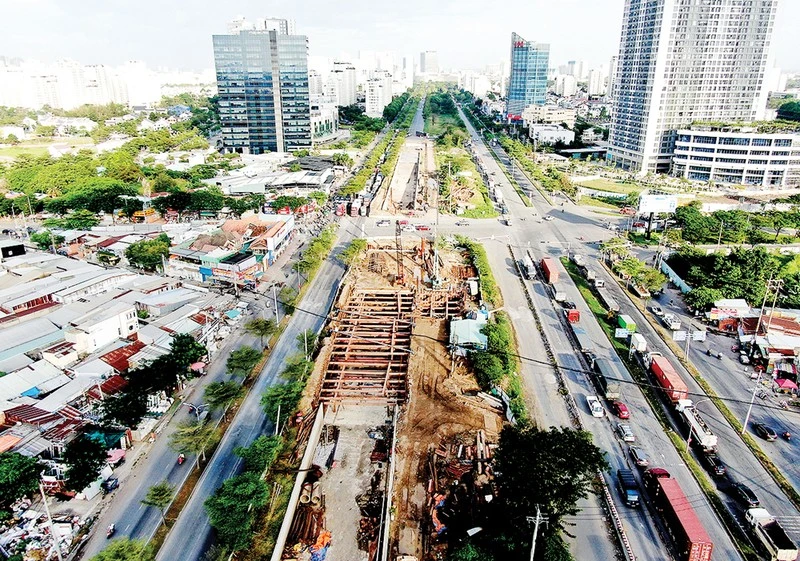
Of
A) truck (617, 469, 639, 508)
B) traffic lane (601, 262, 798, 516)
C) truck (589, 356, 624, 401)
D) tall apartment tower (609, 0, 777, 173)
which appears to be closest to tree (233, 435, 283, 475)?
truck (617, 469, 639, 508)

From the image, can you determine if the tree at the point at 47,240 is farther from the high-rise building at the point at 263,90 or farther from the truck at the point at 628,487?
the high-rise building at the point at 263,90

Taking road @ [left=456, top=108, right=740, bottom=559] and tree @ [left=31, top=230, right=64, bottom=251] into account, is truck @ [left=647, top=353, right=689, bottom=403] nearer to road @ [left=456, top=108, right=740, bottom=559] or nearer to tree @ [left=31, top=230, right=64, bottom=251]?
road @ [left=456, top=108, right=740, bottom=559]

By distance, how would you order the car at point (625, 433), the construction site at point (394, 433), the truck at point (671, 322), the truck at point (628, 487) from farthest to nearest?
1. the truck at point (671, 322)
2. the car at point (625, 433)
3. the truck at point (628, 487)
4. the construction site at point (394, 433)

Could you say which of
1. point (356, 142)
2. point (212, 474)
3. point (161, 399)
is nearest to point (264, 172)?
point (356, 142)

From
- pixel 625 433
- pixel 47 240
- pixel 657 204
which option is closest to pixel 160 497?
pixel 625 433

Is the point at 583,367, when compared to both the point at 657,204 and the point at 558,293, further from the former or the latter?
the point at 657,204

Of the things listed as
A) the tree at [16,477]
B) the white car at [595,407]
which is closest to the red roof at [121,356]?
the tree at [16,477]

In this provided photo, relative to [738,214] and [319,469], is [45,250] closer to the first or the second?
[319,469]
